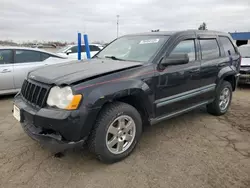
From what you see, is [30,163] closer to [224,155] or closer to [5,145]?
[5,145]

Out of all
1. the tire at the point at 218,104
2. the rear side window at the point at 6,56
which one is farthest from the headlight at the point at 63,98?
the rear side window at the point at 6,56

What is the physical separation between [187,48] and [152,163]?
2.00 metres

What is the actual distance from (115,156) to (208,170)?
116cm

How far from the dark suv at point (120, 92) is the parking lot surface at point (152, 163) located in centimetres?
28

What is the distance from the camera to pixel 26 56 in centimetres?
605

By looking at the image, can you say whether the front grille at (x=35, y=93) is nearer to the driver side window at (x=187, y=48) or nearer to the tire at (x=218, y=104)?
the driver side window at (x=187, y=48)

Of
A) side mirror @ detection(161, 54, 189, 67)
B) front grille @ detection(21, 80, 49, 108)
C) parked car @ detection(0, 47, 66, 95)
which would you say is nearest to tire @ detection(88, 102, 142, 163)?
front grille @ detection(21, 80, 49, 108)

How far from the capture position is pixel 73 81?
98.0 inches

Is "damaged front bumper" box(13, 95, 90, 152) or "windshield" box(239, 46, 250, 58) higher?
"windshield" box(239, 46, 250, 58)

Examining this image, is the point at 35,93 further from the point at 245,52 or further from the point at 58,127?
the point at 245,52

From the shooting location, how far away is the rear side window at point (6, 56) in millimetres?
5654

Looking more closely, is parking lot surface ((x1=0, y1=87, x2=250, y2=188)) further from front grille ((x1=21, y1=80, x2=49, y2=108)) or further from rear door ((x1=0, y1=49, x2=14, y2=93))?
rear door ((x1=0, y1=49, x2=14, y2=93))

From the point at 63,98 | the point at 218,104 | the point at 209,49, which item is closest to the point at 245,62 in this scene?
the point at 218,104

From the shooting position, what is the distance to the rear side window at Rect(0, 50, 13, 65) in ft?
18.5
